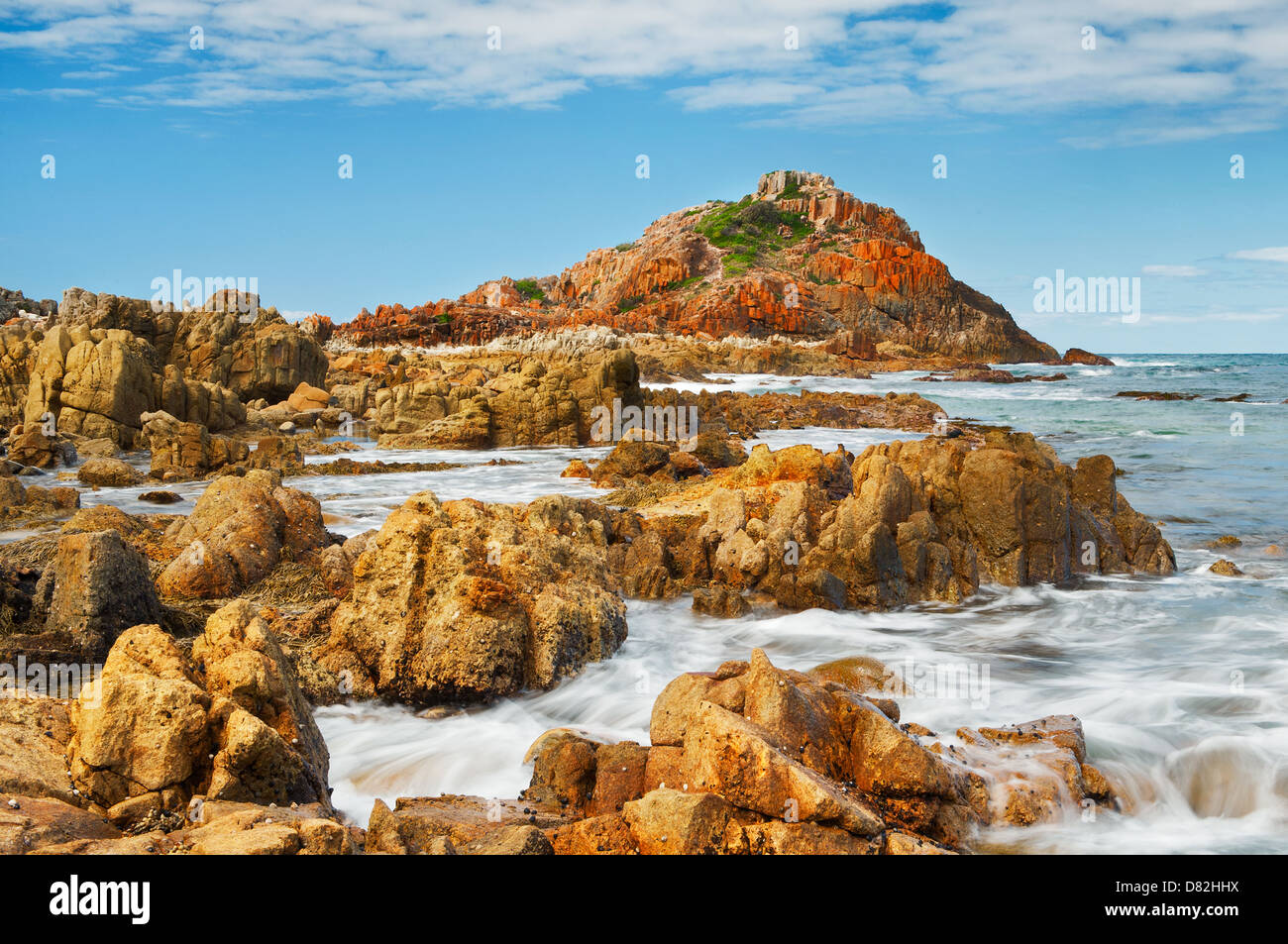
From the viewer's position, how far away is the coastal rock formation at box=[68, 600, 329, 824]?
14.5 feet

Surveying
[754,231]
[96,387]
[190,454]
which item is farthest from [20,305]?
[754,231]

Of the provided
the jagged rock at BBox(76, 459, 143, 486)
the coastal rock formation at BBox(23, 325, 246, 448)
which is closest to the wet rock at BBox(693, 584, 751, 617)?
the jagged rock at BBox(76, 459, 143, 486)

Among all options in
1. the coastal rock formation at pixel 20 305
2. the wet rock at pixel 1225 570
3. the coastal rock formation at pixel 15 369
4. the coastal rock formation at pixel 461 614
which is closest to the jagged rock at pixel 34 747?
the coastal rock formation at pixel 461 614

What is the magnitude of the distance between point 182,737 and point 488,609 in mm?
3128

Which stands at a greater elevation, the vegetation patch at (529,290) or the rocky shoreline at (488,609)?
the vegetation patch at (529,290)

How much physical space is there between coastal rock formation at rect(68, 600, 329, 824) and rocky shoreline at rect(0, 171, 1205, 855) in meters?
0.01

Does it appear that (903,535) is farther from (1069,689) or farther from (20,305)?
(20,305)

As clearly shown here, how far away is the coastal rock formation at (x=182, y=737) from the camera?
4434 mm

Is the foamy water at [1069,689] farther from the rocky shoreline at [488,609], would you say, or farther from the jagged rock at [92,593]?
the jagged rock at [92,593]

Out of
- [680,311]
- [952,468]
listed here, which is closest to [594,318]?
[680,311]

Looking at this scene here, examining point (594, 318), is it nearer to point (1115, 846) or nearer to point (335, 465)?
point (335, 465)

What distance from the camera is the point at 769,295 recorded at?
105250 mm

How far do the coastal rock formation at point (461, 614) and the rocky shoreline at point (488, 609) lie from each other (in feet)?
0.08

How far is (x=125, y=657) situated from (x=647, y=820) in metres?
3.07
